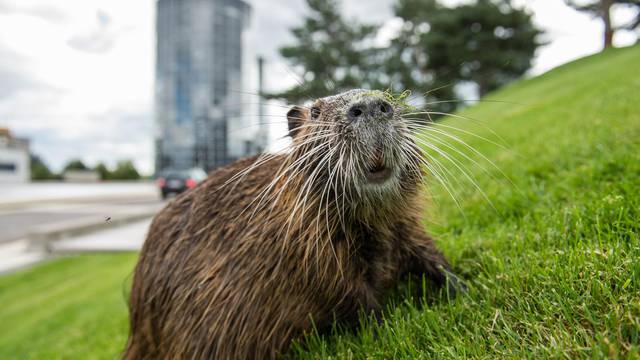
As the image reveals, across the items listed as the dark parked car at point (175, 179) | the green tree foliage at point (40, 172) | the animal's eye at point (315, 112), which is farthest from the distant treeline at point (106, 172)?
the animal's eye at point (315, 112)

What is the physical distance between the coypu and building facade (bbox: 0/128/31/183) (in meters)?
46.1

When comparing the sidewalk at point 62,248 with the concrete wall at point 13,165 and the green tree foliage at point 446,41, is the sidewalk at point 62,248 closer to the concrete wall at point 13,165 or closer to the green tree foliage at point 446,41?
the green tree foliage at point 446,41

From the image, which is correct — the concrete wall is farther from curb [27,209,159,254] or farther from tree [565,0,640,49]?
tree [565,0,640,49]

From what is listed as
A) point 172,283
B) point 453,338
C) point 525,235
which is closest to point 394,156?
point 453,338

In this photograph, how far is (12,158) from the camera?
41.3 metres

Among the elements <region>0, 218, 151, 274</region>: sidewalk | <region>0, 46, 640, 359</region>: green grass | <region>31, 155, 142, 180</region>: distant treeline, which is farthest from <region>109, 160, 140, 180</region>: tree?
<region>0, 46, 640, 359</region>: green grass

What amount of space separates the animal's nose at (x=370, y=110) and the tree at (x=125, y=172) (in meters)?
53.7

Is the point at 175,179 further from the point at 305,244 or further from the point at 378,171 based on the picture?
the point at 378,171

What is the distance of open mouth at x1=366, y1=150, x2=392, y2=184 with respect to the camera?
5.18 ft

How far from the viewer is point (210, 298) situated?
6.45ft

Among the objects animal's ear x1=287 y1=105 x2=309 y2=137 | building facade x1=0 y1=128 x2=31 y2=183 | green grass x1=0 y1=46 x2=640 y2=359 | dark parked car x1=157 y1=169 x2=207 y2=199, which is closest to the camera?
green grass x1=0 y1=46 x2=640 y2=359

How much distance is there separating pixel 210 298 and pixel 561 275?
1.45 meters

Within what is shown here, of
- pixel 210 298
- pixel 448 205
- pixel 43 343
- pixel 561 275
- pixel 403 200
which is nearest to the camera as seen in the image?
pixel 561 275

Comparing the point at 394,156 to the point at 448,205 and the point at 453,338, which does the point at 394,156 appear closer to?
the point at 453,338
